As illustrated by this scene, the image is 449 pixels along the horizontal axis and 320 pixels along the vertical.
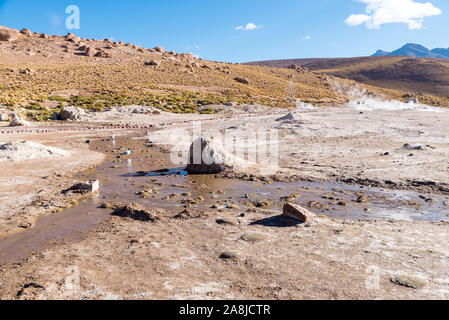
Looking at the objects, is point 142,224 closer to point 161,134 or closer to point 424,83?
point 161,134

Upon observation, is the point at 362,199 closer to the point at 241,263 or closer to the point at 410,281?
the point at 410,281

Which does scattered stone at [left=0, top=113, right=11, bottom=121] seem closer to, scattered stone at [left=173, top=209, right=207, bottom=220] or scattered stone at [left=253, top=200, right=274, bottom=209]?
scattered stone at [left=173, top=209, right=207, bottom=220]

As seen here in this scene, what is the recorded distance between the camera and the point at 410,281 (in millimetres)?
4637

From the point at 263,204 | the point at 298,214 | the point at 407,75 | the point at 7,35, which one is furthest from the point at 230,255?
the point at 407,75

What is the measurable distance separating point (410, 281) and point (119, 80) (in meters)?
49.8

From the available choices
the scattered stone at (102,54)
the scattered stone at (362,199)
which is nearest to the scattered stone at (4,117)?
the scattered stone at (362,199)

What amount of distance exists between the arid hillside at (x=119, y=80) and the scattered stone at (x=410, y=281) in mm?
28110

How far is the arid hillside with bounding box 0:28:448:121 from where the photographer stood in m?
36.1

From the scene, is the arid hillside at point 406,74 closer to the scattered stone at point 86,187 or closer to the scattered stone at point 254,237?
the scattered stone at point 86,187

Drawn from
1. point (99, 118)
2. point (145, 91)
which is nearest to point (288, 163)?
point (99, 118)

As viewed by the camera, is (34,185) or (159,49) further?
(159,49)

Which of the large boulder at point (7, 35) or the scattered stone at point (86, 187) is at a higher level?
the large boulder at point (7, 35)

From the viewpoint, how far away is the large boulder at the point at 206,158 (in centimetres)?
1156
